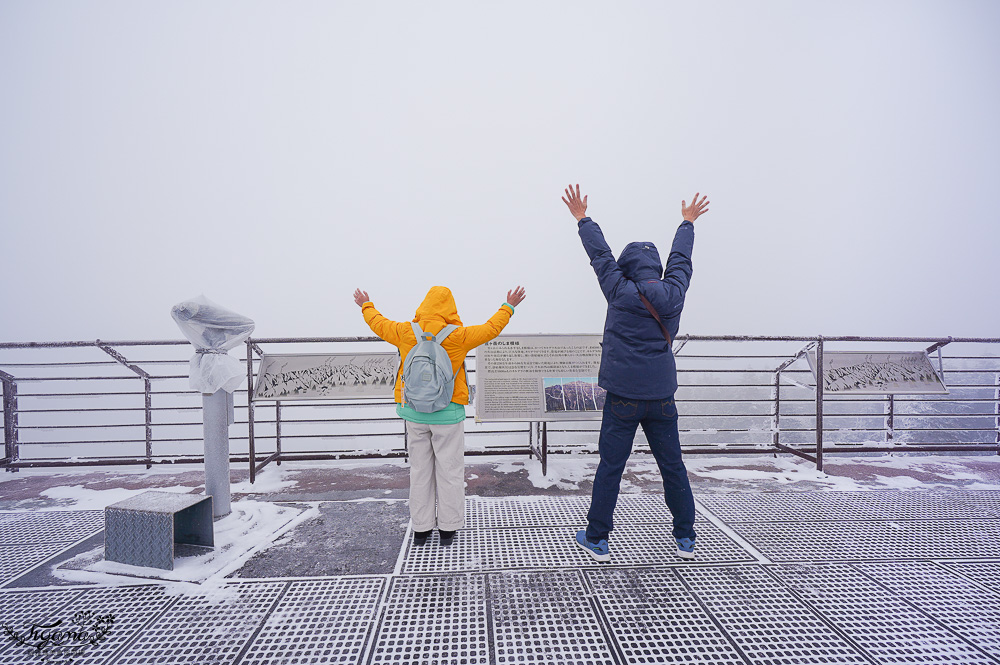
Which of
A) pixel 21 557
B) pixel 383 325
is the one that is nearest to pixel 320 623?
pixel 383 325

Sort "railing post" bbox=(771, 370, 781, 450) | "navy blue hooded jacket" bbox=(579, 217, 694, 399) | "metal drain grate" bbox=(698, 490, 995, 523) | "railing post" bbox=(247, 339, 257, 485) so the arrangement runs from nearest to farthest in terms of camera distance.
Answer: "navy blue hooded jacket" bbox=(579, 217, 694, 399)
"metal drain grate" bbox=(698, 490, 995, 523)
"railing post" bbox=(247, 339, 257, 485)
"railing post" bbox=(771, 370, 781, 450)

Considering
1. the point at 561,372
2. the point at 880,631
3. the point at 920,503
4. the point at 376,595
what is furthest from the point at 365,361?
the point at 920,503

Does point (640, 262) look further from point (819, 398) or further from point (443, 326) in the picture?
point (819, 398)

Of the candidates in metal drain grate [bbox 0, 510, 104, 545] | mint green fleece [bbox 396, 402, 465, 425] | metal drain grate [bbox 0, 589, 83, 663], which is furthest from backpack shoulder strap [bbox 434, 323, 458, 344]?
metal drain grate [bbox 0, 510, 104, 545]

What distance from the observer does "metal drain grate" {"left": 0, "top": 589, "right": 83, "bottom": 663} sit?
2.40 meters

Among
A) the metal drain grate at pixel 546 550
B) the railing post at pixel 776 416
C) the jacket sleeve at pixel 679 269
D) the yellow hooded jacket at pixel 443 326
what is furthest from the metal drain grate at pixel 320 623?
the railing post at pixel 776 416

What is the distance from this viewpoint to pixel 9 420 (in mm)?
5148

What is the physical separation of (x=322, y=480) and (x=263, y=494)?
1.94 ft

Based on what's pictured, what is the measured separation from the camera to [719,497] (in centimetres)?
420

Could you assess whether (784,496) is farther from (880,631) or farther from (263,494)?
(263,494)

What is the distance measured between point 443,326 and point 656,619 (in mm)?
2187

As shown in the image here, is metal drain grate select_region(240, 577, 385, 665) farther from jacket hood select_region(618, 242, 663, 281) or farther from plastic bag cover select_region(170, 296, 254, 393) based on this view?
jacket hood select_region(618, 242, 663, 281)

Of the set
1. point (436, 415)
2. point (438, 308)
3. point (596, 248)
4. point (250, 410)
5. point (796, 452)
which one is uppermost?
point (596, 248)

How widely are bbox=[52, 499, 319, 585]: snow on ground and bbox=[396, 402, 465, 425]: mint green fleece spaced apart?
145 centimetres
